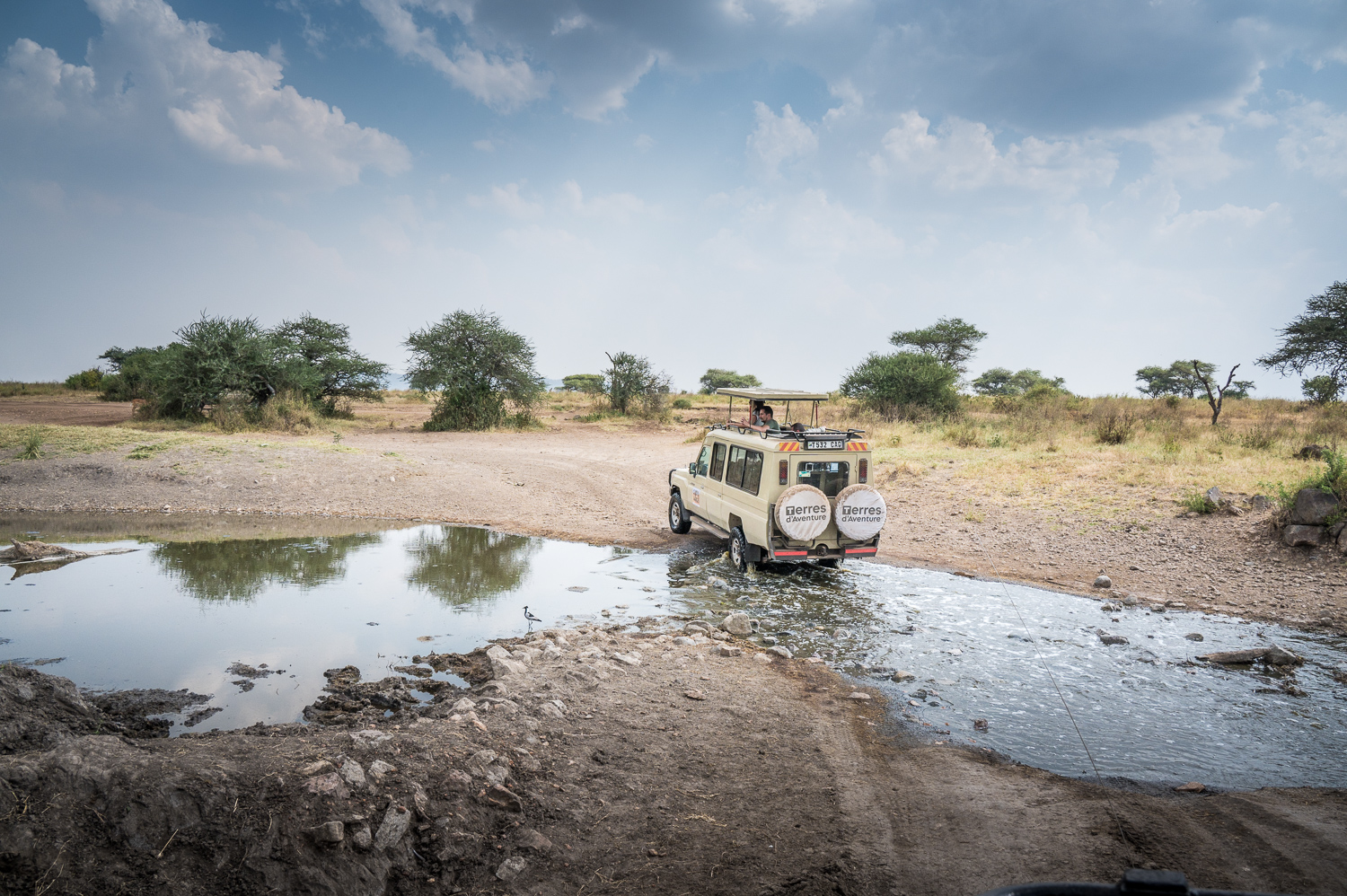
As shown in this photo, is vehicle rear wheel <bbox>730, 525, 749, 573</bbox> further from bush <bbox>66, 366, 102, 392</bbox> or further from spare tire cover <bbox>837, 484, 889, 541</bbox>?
bush <bbox>66, 366, 102, 392</bbox>

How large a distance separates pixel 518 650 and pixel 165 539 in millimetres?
8950

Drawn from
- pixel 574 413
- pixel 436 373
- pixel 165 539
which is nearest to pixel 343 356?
pixel 436 373

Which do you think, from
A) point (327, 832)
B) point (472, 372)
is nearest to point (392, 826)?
point (327, 832)

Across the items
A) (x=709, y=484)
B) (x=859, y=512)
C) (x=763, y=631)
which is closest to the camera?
(x=763, y=631)

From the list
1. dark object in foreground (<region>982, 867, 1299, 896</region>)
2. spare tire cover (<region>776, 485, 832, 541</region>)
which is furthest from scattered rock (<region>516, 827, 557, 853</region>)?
spare tire cover (<region>776, 485, 832, 541</region>)

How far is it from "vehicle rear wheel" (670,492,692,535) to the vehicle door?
1.31ft

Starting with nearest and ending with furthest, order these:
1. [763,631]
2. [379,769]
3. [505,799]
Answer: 1. [379,769]
2. [505,799]
3. [763,631]

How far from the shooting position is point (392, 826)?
352 cm

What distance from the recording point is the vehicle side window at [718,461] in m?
11.1

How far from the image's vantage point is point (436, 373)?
30719 mm

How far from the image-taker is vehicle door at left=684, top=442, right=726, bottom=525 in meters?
11.2

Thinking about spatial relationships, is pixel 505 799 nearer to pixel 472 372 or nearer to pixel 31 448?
pixel 31 448

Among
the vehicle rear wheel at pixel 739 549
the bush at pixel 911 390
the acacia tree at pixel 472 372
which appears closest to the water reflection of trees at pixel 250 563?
the vehicle rear wheel at pixel 739 549

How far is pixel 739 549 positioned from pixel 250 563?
768 centimetres
